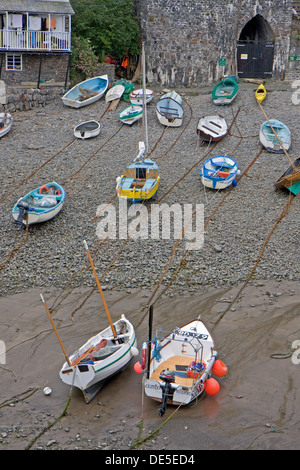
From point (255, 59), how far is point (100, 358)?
27.8 metres

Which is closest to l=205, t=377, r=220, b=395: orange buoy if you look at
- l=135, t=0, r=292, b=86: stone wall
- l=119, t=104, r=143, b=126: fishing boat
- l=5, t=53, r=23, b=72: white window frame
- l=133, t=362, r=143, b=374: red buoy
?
l=133, t=362, r=143, b=374: red buoy

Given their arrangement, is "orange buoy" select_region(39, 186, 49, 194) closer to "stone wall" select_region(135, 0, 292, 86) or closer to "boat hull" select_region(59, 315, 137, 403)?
"boat hull" select_region(59, 315, 137, 403)

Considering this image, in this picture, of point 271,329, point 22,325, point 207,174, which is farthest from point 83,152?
point 271,329

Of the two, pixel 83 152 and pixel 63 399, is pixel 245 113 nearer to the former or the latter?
pixel 83 152

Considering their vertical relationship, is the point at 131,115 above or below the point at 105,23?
below

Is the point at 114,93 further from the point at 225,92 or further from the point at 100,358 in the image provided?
the point at 100,358

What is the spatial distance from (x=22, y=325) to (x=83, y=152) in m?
12.0

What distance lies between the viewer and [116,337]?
1448 centimetres

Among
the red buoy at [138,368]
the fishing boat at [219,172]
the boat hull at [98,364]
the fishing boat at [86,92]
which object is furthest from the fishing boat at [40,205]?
the fishing boat at [86,92]

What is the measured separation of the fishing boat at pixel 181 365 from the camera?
12977 mm

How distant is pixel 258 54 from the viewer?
36625mm

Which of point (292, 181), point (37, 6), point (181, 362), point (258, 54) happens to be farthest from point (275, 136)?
point (37, 6)

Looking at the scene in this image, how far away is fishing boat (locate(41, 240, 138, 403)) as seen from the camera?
43.5 feet

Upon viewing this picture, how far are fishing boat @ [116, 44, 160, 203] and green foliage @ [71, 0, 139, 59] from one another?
13125mm
